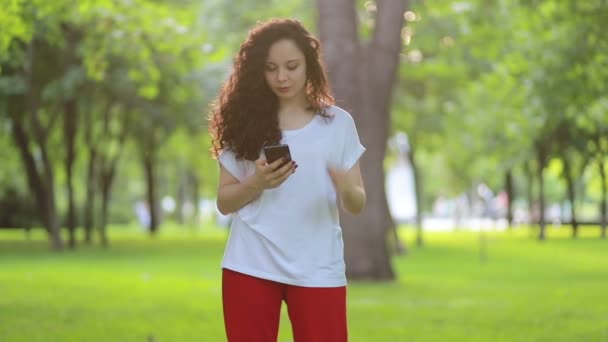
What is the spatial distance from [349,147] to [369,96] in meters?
14.0

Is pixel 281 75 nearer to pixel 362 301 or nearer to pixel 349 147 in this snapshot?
pixel 349 147

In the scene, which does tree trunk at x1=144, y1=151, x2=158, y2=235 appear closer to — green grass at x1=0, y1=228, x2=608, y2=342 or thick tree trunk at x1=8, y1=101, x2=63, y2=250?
thick tree trunk at x1=8, y1=101, x2=63, y2=250

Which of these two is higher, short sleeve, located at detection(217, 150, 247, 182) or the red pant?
short sleeve, located at detection(217, 150, 247, 182)

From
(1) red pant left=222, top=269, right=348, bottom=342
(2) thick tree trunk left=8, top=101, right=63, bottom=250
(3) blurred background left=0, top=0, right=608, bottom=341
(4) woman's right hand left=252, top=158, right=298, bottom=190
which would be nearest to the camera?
(4) woman's right hand left=252, top=158, right=298, bottom=190

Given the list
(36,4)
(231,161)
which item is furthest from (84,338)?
(231,161)

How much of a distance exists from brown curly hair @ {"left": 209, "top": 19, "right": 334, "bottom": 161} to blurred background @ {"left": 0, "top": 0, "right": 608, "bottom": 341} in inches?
37.5

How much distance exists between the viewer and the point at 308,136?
449 cm

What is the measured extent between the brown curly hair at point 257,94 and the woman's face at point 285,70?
2 centimetres

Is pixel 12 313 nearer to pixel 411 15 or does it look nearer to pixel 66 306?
pixel 66 306

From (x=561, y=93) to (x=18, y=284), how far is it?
904 centimetres

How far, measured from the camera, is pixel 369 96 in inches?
727

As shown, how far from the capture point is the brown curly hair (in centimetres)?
450

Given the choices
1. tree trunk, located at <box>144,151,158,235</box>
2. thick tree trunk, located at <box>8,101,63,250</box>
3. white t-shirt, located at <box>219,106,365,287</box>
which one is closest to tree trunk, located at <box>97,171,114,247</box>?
tree trunk, located at <box>144,151,158,235</box>

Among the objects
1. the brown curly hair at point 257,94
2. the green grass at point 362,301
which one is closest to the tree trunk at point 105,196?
the green grass at point 362,301
